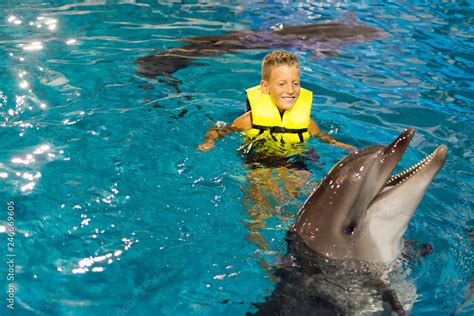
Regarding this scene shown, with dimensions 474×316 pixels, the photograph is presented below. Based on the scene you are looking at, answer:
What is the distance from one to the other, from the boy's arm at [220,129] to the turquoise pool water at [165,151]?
20 cm

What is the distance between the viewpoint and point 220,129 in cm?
663

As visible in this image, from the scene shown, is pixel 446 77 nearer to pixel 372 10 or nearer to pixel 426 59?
pixel 426 59

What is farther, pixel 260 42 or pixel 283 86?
pixel 260 42

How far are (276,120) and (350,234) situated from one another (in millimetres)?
2396

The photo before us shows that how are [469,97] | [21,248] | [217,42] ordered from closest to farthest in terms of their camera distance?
[21,248]
[469,97]
[217,42]

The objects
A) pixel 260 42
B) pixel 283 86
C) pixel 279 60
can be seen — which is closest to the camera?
pixel 279 60

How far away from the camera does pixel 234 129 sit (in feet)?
22.2

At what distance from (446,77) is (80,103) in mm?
4862

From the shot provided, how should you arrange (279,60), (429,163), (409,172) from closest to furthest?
(429,163)
(409,172)
(279,60)

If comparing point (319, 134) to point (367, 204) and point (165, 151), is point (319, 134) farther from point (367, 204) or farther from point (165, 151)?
point (367, 204)

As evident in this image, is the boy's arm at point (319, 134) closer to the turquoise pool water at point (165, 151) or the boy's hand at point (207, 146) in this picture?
the turquoise pool water at point (165, 151)

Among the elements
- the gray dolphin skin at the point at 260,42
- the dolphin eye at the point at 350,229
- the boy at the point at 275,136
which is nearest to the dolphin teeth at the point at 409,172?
the dolphin eye at the point at 350,229

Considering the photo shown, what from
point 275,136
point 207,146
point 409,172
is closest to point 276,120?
point 275,136

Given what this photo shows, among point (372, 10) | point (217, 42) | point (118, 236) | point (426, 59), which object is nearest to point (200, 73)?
point (217, 42)
